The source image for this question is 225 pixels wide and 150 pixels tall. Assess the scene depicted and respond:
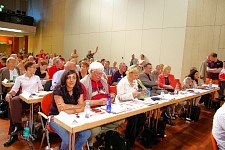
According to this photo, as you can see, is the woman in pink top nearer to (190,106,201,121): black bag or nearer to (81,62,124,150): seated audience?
(190,106,201,121): black bag

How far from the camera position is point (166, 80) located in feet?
16.0

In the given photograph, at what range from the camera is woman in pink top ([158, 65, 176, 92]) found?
4743 mm

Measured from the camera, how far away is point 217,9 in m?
7.36

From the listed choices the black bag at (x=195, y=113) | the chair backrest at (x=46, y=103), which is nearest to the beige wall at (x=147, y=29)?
the black bag at (x=195, y=113)

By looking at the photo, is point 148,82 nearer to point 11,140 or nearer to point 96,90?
point 96,90

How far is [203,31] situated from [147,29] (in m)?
2.38

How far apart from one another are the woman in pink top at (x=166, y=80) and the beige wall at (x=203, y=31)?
10.5ft

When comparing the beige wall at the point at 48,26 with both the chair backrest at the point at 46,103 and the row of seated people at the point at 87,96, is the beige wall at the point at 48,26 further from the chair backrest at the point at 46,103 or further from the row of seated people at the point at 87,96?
the chair backrest at the point at 46,103

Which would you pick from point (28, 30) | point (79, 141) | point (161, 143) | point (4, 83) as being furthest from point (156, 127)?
point (28, 30)

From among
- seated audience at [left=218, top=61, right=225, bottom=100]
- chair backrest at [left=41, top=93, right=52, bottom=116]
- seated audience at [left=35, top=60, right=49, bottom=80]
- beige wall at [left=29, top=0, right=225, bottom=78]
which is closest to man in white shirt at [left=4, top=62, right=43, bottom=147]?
chair backrest at [left=41, top=93, right=52, bottom=116]

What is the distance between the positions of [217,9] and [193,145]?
19.5ft

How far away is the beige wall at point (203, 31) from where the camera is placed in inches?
287

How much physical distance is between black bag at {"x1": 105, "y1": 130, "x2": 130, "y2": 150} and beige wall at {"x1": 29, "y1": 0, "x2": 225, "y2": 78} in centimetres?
582

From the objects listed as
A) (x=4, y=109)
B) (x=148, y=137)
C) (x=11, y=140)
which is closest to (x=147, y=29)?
(x=148, y=137)
